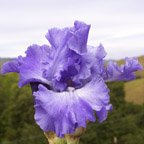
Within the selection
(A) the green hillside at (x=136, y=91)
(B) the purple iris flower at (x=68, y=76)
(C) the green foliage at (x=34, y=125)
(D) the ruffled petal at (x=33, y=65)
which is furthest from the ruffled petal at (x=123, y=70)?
(A) the green hillside at (x=136, y=91)

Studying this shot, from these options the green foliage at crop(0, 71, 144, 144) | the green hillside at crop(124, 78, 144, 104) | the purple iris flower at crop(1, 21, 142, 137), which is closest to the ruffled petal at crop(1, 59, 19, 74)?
the purple iris flower at crop(1, 21, 142, 137)

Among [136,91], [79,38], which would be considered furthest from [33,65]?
[136,91]

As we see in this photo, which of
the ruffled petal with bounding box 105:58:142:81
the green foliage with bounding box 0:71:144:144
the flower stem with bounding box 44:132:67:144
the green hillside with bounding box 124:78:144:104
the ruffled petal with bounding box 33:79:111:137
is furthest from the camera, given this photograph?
the green hillside with bounding box 124:78:144:104

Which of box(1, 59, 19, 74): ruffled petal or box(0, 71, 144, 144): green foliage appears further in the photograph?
box(0, 71, 144, 144): green foliage

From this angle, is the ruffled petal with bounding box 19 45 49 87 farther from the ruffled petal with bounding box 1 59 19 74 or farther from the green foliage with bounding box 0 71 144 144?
the green foliage with bounding box 0 71 144 144

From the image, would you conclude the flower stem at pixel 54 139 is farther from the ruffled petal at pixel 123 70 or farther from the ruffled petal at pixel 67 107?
the ruffled petal at pixel 123 70

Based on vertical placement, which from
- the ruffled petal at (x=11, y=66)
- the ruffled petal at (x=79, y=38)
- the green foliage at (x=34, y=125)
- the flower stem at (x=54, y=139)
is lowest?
the green foliage at (x=34, y=125)

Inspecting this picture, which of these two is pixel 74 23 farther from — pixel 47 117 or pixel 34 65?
pixel 47 117

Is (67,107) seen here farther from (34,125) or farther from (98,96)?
(34,125)

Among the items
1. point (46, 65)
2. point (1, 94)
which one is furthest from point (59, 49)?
point (1, 94)
